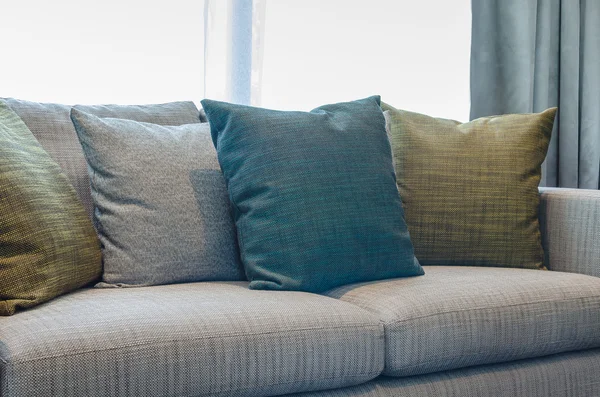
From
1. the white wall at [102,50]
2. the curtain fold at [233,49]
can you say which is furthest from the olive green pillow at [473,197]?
the white wall at [102,50]

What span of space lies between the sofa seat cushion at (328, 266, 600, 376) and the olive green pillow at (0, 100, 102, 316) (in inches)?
24.3

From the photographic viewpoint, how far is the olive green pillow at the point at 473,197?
2162 mm

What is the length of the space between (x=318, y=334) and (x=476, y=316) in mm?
408

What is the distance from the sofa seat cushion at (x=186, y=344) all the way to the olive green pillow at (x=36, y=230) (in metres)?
0.05

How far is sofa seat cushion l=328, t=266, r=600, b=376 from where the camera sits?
165 cm

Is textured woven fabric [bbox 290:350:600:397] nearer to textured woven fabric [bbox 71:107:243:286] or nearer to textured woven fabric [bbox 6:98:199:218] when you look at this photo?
textured woven fabric [bbox 71:107:243:286]

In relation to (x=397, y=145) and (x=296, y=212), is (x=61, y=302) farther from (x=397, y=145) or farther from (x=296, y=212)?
(x=397, y=145)

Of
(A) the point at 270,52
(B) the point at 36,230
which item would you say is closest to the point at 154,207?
(B) the point at 36,230

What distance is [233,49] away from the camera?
2.82 metres

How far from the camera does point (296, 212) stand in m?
1.81

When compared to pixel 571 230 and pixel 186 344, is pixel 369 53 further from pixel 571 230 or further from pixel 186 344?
pixel 186 344

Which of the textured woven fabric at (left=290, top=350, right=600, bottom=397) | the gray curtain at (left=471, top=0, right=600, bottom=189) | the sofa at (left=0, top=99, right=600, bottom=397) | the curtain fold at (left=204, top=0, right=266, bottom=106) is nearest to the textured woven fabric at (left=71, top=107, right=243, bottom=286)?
the sofa at (left=0, top=99, right=600, bottom=397)

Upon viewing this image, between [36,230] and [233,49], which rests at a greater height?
[233,49]

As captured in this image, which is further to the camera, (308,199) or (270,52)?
(270,52)
